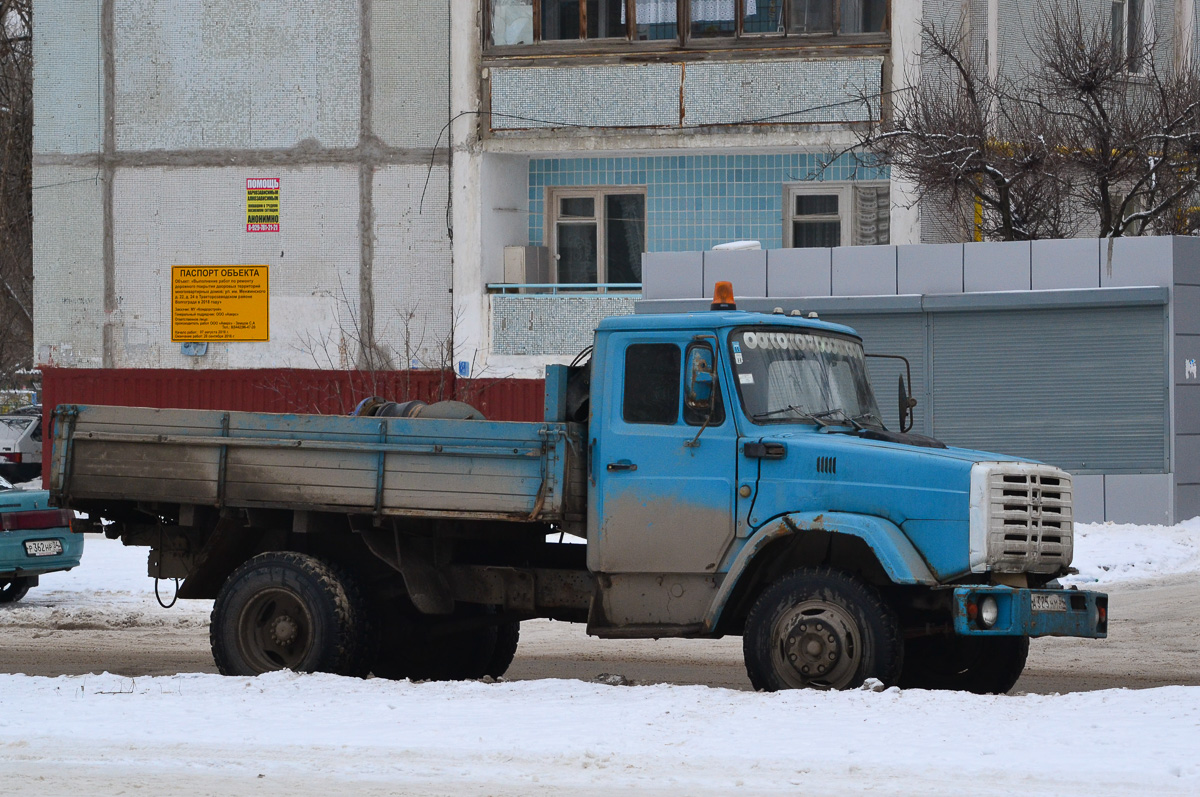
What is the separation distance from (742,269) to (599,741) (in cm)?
1207

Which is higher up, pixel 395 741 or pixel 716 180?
pixel 716 180

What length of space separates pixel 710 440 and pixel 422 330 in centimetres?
1486

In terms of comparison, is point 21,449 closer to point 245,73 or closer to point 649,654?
point 245,73

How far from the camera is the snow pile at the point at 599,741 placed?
686 cm

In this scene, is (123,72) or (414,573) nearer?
(414,573)

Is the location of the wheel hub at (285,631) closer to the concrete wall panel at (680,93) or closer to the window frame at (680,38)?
the concrete wall panel at (680,93)

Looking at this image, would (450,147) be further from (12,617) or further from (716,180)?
(12,617)

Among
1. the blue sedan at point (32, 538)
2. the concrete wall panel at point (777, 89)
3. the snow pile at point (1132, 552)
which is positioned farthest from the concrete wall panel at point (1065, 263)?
the blue sedan at point (32, 538)

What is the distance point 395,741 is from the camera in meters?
7.69

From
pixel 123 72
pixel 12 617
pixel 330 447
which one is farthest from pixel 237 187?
pixel 330 447

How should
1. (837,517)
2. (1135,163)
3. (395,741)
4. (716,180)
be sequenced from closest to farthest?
(395,741) → (837,517) → (1135,163) → (716,180)

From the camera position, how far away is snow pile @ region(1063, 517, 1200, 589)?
1585 cm

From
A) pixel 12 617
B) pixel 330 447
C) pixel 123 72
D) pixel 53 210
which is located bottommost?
pixel 12 617

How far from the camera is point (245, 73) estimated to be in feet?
77.5
